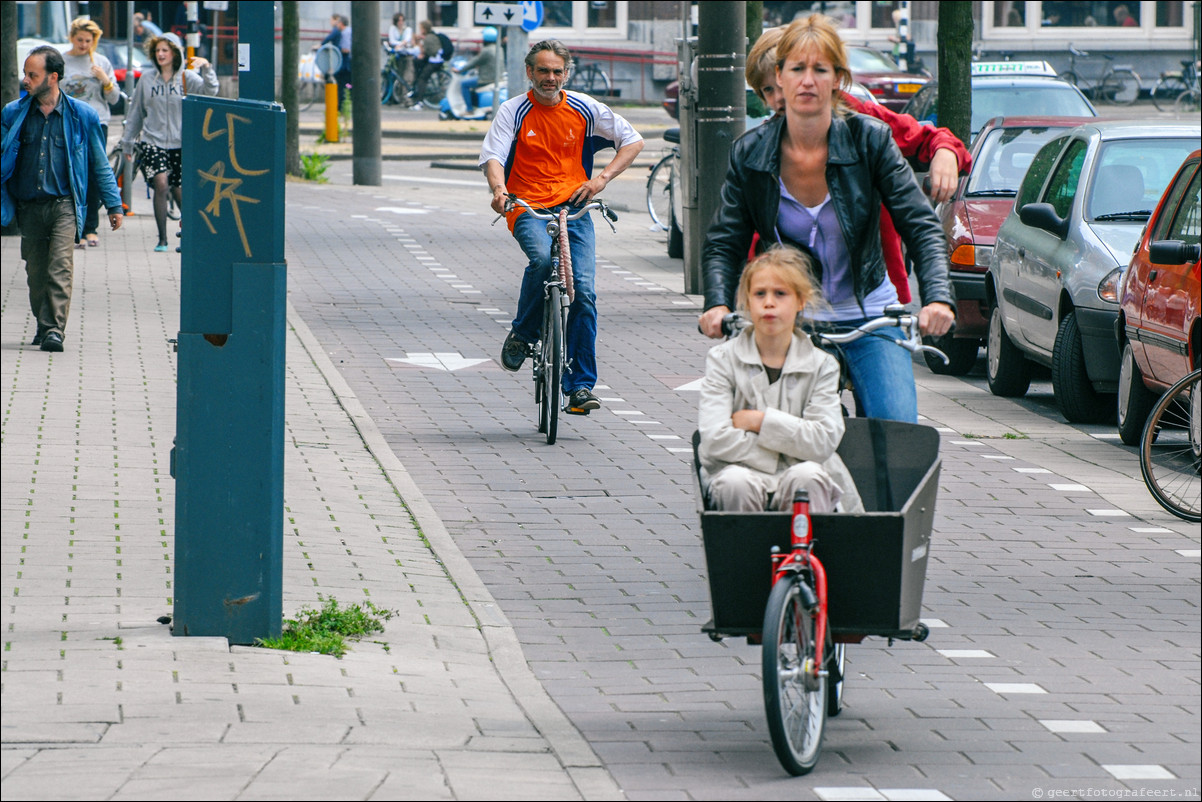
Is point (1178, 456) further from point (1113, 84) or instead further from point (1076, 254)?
point (1113, 84)

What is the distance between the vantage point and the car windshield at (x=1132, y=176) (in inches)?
460

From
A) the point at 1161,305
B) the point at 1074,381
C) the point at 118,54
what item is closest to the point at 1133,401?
the point at 1161,305

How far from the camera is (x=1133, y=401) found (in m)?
10.4

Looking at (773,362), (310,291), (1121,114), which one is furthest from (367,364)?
(1121,114)

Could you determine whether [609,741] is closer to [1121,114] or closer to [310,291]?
[310,291]

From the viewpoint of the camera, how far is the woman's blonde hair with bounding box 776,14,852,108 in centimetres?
571

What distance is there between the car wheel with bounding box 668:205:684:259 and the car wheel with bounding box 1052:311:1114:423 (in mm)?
8080

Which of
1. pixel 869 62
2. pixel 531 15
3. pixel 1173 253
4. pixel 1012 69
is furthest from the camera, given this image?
pixel 869 62

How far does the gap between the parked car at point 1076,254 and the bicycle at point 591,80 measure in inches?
1323

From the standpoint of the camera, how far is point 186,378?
5922 millimetres

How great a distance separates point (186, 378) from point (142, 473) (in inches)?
108

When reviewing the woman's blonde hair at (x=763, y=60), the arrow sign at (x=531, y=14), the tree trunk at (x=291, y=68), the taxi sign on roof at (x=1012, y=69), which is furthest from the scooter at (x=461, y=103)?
the woman's blonde hair at (x=763, y=60)

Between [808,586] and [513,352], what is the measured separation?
5596 mm

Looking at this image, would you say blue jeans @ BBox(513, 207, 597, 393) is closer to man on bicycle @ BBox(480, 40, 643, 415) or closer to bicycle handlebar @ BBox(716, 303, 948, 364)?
man on bicycle @ BBox(480, 40, 643, 415)
